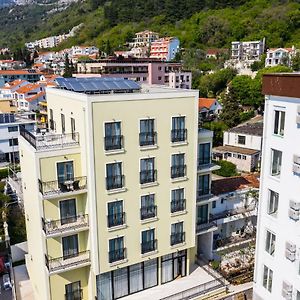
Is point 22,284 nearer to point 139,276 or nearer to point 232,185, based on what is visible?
point 139,276

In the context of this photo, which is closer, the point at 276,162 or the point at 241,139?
the point at 276,162

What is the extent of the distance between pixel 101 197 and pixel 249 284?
11.1 meters

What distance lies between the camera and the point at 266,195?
1506 centimetres

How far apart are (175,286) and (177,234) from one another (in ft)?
10.8

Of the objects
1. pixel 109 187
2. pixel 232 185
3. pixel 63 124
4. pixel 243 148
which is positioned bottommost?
pixel 243 148

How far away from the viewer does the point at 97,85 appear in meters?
21.5

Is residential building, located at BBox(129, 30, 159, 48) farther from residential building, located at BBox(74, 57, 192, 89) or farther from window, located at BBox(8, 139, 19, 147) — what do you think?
window, located at BBox(8, 139, 19, 147)

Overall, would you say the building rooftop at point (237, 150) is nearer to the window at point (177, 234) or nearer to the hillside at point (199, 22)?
the window at point (177, 234)

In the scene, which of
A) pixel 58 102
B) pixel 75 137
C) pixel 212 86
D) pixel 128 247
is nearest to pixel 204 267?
pixel 128 247

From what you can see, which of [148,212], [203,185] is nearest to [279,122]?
[148,212]

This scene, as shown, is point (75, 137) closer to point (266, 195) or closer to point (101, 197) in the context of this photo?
point (101, 197)

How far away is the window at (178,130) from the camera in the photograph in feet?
66.5

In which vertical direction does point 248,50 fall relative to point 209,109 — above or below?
above

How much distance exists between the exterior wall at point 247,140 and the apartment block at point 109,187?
A: 1080 inches
